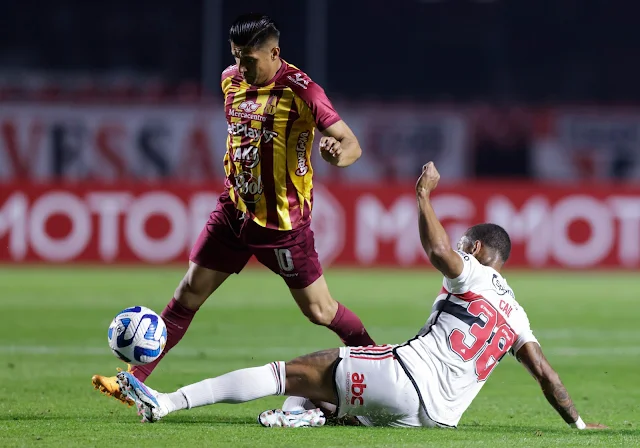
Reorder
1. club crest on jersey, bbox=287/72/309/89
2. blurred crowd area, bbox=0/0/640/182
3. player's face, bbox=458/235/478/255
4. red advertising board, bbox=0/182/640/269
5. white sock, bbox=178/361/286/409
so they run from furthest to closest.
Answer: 1. blurred crowd area, bbox=0/0/640/182
2. red advertising board, bbox=0/182/640/269
3. club crest on jersey, bbox=287/72/309/89
4. player's face, bbox=458/235/478/255
5. white sock, bbox=178/361/286/409

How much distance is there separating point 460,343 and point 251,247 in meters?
1.42

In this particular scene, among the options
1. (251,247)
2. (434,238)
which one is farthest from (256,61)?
(434,238)

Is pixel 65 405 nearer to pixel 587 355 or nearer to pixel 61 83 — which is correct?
pixel 587 355

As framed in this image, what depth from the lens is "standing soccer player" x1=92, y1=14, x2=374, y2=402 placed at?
20.4 ft

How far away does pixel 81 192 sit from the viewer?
1805cm

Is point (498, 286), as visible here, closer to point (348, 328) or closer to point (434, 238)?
point (434, 238)

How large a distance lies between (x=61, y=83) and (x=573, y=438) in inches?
783

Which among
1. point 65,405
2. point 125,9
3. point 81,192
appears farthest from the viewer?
point 125,9

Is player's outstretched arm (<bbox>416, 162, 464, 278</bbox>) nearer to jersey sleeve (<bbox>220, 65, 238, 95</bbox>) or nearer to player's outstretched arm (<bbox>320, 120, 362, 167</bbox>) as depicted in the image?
player's outstretched arm (<bbox>320, 120, 362, 167</bbox>)

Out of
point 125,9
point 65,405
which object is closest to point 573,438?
point 65,405

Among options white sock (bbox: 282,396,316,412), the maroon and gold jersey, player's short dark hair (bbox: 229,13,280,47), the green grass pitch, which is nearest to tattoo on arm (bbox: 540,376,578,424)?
the green grass pitch

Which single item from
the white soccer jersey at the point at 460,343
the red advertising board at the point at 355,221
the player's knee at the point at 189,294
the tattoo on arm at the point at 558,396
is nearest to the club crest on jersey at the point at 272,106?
the player's knee at the point at 189,294

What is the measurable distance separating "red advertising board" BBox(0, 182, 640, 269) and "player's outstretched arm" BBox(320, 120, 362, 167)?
39.3ft

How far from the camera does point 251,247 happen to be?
21.3 feet
